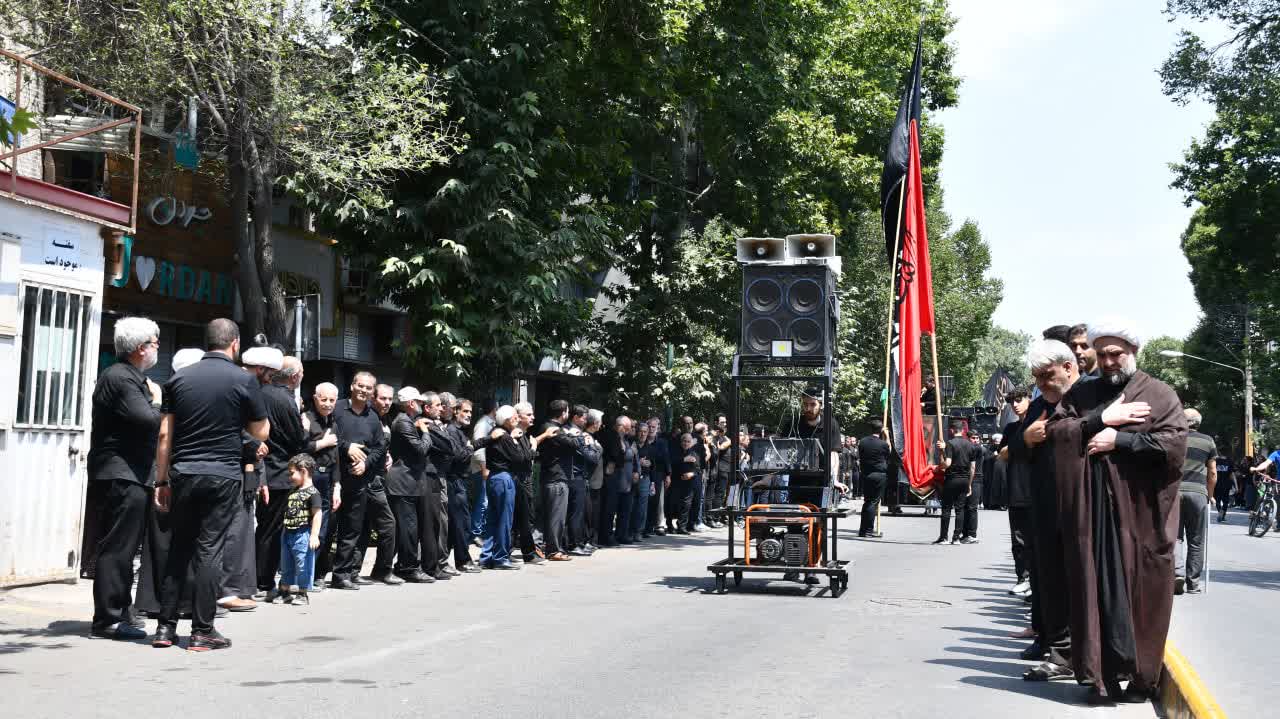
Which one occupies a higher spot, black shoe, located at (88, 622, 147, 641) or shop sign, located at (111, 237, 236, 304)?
shop sign, located at (111, 237, 236, 304)

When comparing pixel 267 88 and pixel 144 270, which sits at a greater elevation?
pixel 267 88

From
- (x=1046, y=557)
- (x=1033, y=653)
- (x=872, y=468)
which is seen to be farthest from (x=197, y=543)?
(x=872, y=468)

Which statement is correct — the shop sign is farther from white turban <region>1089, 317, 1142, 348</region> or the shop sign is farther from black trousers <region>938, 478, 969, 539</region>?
white turban <region>1089, 317, 1142, 348</region>

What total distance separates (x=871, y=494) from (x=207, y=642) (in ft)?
50.8

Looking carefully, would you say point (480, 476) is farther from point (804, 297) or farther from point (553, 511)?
point (804, 297)

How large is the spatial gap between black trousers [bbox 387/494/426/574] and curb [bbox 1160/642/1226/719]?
303 inches

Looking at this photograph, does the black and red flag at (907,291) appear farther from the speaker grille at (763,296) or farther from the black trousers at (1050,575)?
the black trousers at (1050,575)

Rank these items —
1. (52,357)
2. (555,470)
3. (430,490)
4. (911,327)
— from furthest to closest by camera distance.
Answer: (555,470)
(430,490)
(911,327)
(52,357)

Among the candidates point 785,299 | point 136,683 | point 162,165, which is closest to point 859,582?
point 785,299

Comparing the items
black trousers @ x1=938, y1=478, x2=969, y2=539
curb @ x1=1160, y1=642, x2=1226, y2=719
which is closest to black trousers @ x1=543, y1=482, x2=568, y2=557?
black trousers @ x1=938, y1=478, x2=969, y2=539

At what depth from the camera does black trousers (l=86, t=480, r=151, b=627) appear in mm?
8938

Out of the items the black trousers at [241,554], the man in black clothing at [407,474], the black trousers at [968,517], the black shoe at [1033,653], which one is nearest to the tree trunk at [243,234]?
the man in black clothing at [407,474]

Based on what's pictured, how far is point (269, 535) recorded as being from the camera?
37.2 feet

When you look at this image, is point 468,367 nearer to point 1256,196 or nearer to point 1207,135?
point 1256,196
